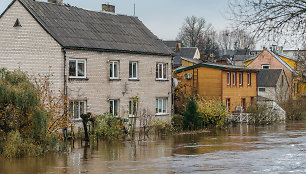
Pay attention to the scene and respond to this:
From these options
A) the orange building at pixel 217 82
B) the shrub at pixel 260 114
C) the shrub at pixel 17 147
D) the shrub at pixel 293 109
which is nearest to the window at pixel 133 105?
the orange building at pixel 217 82

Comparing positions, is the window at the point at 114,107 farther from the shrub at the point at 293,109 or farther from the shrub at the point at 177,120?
the shrub at the point at 293,109

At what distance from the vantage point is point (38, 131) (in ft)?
74.7

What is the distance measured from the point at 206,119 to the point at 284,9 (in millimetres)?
28176

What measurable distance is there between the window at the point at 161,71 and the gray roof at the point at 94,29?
41.0 inches

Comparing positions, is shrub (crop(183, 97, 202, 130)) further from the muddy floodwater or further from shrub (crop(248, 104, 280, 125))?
shrub (crop(248, 104, 280, 125))

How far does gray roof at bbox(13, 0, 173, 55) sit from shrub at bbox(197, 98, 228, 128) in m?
5.04

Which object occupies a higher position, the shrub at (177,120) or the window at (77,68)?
the window at (77,68)

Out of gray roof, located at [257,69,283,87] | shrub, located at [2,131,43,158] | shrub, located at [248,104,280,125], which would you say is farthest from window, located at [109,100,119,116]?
gray roof, located at [257,69,283,87]

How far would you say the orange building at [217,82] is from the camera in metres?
48.0

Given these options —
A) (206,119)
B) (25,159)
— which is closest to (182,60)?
(206,119)

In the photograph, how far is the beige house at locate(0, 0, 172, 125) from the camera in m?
31.0

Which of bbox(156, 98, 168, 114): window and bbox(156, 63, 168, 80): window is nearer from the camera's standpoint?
bbox(156, 98, 168, 114): window

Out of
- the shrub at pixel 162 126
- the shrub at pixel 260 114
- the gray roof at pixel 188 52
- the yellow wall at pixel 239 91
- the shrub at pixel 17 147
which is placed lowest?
the shrub at pixel 17 147

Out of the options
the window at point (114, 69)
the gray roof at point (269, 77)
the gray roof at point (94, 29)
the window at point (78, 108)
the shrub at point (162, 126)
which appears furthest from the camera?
the gray roof at point (269, 77)
